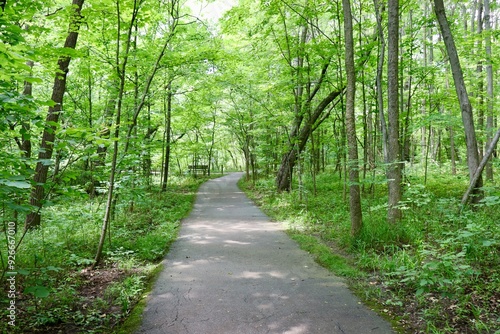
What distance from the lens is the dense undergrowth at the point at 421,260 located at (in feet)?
11.0

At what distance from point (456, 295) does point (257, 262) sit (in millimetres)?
3177

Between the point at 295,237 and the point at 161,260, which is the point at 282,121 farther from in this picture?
the point at 161,260

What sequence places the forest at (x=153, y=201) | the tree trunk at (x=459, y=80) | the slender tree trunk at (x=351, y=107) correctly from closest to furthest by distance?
the forest at (x=153, y=201) < the slender tree trunk at (x=351, y=107) < the tree trunk at (x=459, y=80)

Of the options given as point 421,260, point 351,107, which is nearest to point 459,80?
point 351,107

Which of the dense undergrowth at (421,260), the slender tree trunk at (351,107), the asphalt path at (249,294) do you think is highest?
the slender tree trunk at (351,107)

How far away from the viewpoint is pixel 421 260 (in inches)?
179

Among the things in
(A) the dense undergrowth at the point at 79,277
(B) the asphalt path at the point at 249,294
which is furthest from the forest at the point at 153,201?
(B) the asphalt path at the point at 249,294

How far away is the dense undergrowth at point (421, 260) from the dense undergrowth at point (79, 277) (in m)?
3.33

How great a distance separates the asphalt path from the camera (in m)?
3.35

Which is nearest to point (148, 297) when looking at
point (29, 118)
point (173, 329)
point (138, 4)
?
point (173, 329)

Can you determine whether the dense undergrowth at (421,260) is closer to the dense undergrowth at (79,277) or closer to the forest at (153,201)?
the forest at (153,201)

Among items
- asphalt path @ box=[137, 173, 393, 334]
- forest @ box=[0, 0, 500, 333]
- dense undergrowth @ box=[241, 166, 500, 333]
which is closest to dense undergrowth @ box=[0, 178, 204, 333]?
forest @ box=[0, 0, 500, 333]

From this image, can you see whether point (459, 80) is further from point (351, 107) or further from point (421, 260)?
point (421, 260)

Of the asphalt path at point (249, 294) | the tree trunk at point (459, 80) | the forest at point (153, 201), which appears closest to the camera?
the forest at point (153, 201)
